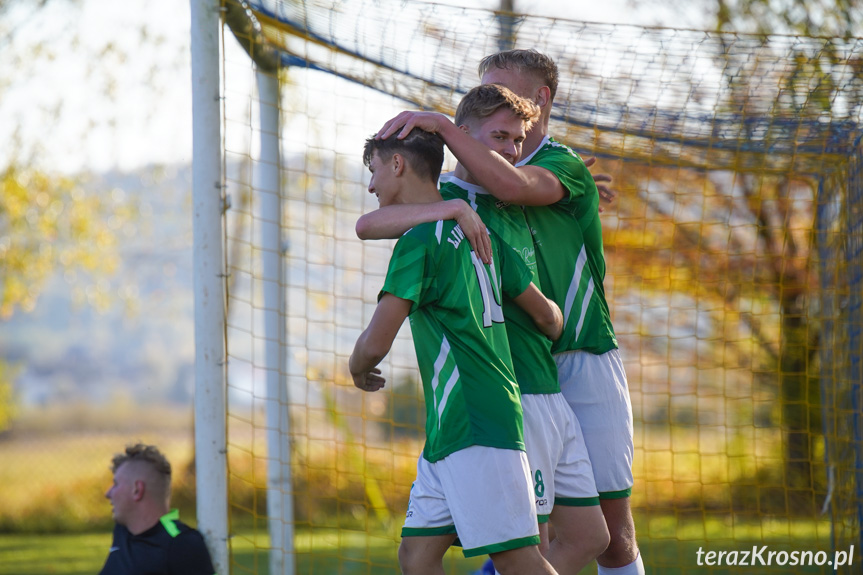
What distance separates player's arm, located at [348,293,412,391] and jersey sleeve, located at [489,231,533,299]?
392 millimetres

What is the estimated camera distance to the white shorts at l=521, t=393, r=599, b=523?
240cm

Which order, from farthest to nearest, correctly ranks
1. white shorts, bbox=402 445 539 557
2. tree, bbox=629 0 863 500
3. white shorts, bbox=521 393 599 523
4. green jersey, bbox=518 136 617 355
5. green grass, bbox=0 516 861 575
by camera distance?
tree, bbox=629 0 863 500
green grass, bbox=0 516 861 575
green jersey, bbox=518 136 617 355
white shorts, bbox=521 393 599 523
white shorts, bbox=402 445 539 557

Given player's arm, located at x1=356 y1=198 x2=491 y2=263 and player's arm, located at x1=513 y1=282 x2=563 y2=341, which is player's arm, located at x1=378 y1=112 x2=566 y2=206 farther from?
player's arm, located at x1=513 y1=282 x2=563 y2=341

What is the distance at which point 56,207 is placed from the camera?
1033 cm

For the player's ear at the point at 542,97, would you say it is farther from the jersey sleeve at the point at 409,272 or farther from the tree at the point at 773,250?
the tree at the point at 773,250

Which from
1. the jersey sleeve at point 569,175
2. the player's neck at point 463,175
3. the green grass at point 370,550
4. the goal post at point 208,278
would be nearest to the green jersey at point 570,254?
the jersey sleeve at point 569,175

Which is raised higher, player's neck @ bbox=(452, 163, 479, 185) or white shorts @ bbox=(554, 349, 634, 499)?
player's neck @ bbox=(452, 163, 479, 185)

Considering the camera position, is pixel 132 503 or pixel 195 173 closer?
pixel 132 503

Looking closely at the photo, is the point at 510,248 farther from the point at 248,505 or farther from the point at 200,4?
the point at 248,505

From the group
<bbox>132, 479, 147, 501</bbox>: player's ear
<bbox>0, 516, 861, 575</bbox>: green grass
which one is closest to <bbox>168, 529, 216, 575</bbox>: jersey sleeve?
<bbox>132, 479, 147, 501</bbox>: player's ear

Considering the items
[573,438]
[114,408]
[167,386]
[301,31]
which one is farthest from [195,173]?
[167,386]

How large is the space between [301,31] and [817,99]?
9.53 feet

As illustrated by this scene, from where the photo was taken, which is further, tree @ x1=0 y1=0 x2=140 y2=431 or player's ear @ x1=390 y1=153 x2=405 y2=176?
tree @ x1=0 y1=0 x2=140 y2=431

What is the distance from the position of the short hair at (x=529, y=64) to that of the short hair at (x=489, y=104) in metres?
0.29
